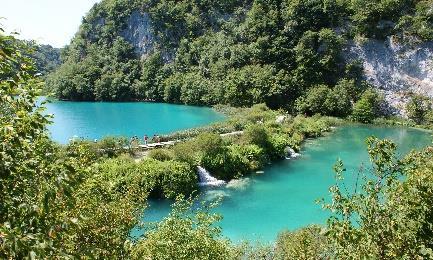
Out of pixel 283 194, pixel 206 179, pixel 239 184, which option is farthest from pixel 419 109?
pixel 206 179

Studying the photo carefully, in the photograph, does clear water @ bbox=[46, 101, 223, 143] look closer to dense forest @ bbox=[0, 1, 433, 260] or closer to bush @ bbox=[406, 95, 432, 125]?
dense forest @ bbox=[0, 1, 433, 260]

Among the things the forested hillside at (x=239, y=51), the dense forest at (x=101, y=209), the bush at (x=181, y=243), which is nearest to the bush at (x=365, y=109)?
the forested hillside at (x=239, y=51)

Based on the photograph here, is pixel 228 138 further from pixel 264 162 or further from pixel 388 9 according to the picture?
pixel 388 9

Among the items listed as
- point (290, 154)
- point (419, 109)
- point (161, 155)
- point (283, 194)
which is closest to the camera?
point (283, 194)

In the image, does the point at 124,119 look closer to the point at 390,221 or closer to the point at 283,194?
the point at 283,194

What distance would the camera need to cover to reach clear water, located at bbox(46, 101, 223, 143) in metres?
58.1

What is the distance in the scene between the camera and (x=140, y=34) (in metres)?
116

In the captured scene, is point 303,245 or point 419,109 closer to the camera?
point 303,245

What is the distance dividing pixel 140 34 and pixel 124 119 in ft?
164

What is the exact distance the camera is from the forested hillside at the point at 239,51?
74.9 metres

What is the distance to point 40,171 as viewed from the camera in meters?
5.53

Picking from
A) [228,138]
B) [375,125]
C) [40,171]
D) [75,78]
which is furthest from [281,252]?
[75,78]

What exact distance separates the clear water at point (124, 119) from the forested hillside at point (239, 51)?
8.35 metres

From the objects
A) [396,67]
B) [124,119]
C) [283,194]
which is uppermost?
[396,67]
